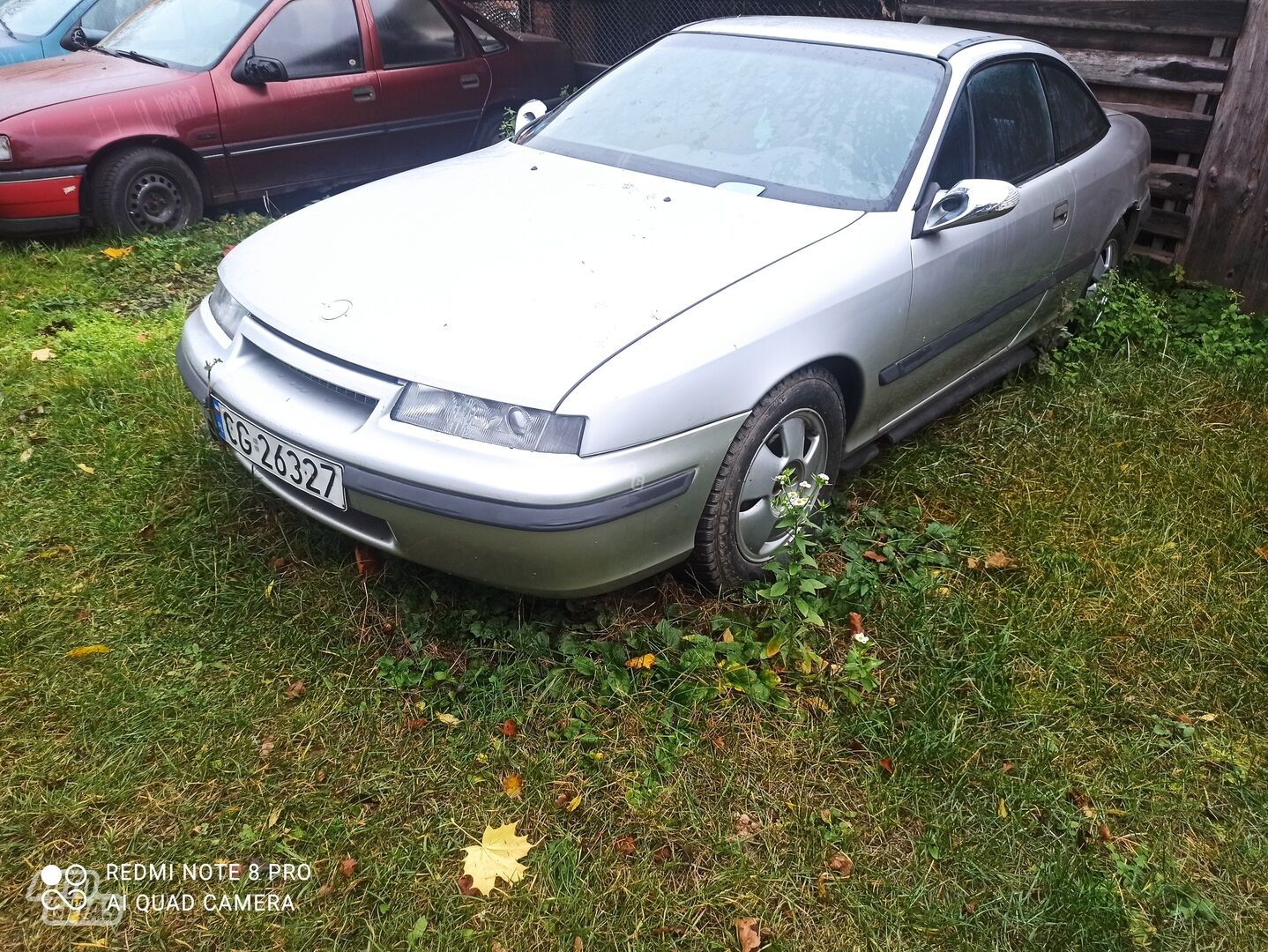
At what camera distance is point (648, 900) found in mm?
2072

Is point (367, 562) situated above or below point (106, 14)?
below

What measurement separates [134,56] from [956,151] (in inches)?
181

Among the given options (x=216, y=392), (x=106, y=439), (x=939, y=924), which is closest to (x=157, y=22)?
(x=106, y=439)

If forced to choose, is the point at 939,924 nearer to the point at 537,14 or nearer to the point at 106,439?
the point at 106,439

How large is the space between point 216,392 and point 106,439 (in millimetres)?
1024

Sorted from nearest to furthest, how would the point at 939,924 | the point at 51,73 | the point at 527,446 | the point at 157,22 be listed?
the point at 939,924 < the point at 527,446 < the point at 51,73 < the point at 157,22

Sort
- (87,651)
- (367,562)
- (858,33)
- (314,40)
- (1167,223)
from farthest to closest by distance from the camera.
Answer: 1. (314,40)
2. (1167,223)
3. (858,33)
4. (367,562)
5. (87,651)

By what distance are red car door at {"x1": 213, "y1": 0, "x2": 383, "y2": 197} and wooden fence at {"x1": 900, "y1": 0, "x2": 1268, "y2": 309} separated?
12.4ft

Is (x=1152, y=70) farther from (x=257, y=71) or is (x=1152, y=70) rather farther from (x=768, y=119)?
(x=257, y=71)

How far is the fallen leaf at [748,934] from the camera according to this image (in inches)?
78.9

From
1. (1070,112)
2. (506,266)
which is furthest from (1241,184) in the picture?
(506,266)

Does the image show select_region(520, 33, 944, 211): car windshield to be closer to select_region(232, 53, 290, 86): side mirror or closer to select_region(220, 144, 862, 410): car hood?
select_region(220, 144, 862, 410): car hood

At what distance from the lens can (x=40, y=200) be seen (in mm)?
4848

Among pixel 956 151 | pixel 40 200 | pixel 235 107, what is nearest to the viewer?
pixel 956 151
